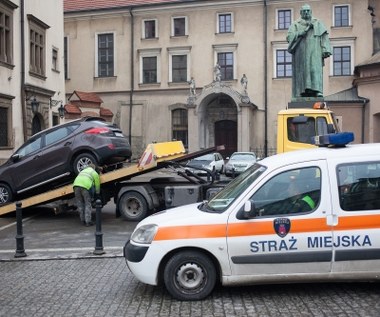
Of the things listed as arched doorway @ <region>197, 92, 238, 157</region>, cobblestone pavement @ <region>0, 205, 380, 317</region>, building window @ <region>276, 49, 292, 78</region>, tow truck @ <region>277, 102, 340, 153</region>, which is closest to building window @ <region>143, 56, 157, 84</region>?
arched doorway @ <region>197, 92, 238, 157</region>

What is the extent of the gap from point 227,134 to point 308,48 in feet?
88.5

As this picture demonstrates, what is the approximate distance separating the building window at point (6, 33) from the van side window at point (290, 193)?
62.5 feet

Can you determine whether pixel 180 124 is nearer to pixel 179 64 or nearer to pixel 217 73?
pixel 179 64

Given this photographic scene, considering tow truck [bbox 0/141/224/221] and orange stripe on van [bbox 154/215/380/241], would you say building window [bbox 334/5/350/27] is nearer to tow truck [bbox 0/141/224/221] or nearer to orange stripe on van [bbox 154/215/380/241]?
tow truck [bbox 0/141/224/221]

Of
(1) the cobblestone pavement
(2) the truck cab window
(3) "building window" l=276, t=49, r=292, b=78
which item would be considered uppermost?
(3) "building window" l=276, t=49, r=292, b=78

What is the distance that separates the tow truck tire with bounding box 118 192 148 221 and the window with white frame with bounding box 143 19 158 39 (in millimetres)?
29892

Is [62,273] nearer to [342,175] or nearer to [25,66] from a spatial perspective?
[342,175]

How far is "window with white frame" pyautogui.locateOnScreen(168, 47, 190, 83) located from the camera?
41062mm

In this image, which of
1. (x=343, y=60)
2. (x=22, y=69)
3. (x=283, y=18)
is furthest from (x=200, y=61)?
(x=22, y=69)

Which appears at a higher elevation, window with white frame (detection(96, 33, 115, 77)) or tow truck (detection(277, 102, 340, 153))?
window with white frame (detection(96, 33, 115, 77))

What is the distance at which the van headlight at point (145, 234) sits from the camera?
6.38 meters

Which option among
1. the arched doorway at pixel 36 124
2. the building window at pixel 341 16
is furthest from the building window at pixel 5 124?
the building window at pixel 341 16

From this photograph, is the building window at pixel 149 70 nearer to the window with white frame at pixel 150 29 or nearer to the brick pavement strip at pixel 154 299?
the window with white frame at pixel 150 29

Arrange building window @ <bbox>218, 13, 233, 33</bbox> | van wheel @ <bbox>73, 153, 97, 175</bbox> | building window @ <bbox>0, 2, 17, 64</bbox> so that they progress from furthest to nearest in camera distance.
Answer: building window @ <bbox>218, 13, 233, 33</bbox> → building window @ <bbox>0, 2, 17, 64</bbox> → van wheel @ <bbox>73, 153, 97, 175</bbox>
